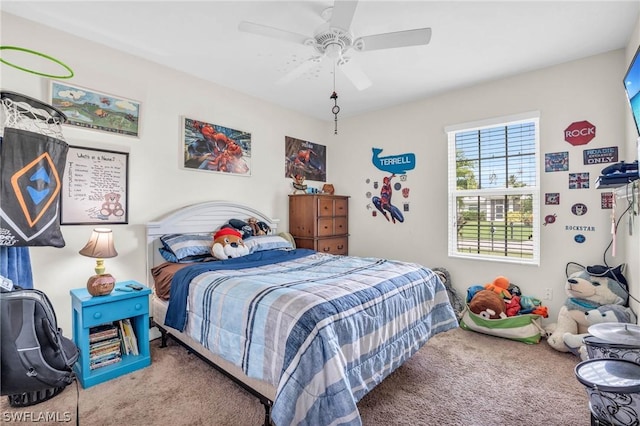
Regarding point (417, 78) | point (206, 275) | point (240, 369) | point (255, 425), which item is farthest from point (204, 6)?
point (255, 425)

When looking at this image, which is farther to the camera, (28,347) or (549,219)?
(549,219)

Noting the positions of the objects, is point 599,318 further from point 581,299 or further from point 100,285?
point 100,285

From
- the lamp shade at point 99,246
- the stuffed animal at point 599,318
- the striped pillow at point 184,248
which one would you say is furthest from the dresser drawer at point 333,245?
the stuffed animal at point 599,318

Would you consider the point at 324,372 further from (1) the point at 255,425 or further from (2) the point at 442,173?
(2) the point at 442,173

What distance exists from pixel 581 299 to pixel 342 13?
10.1 ft

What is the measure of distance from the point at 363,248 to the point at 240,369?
293cm

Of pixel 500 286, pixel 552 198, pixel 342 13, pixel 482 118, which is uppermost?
pixel 342 13

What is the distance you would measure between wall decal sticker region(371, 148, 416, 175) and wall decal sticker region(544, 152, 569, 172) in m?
1.41

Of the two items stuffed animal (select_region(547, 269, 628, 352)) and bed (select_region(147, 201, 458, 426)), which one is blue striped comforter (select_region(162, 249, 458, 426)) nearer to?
bed (select_region(147, 201, 458, 426))

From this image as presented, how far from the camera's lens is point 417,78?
333 centimetres

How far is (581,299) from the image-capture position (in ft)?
8.96

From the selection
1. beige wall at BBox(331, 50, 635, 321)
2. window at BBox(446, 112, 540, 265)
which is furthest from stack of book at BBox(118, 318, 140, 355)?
window at BBox(446, 112, 540, 265)

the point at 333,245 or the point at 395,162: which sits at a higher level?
the point at 395,162

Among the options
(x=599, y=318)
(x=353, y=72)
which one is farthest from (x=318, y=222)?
(x=599, y=318)
